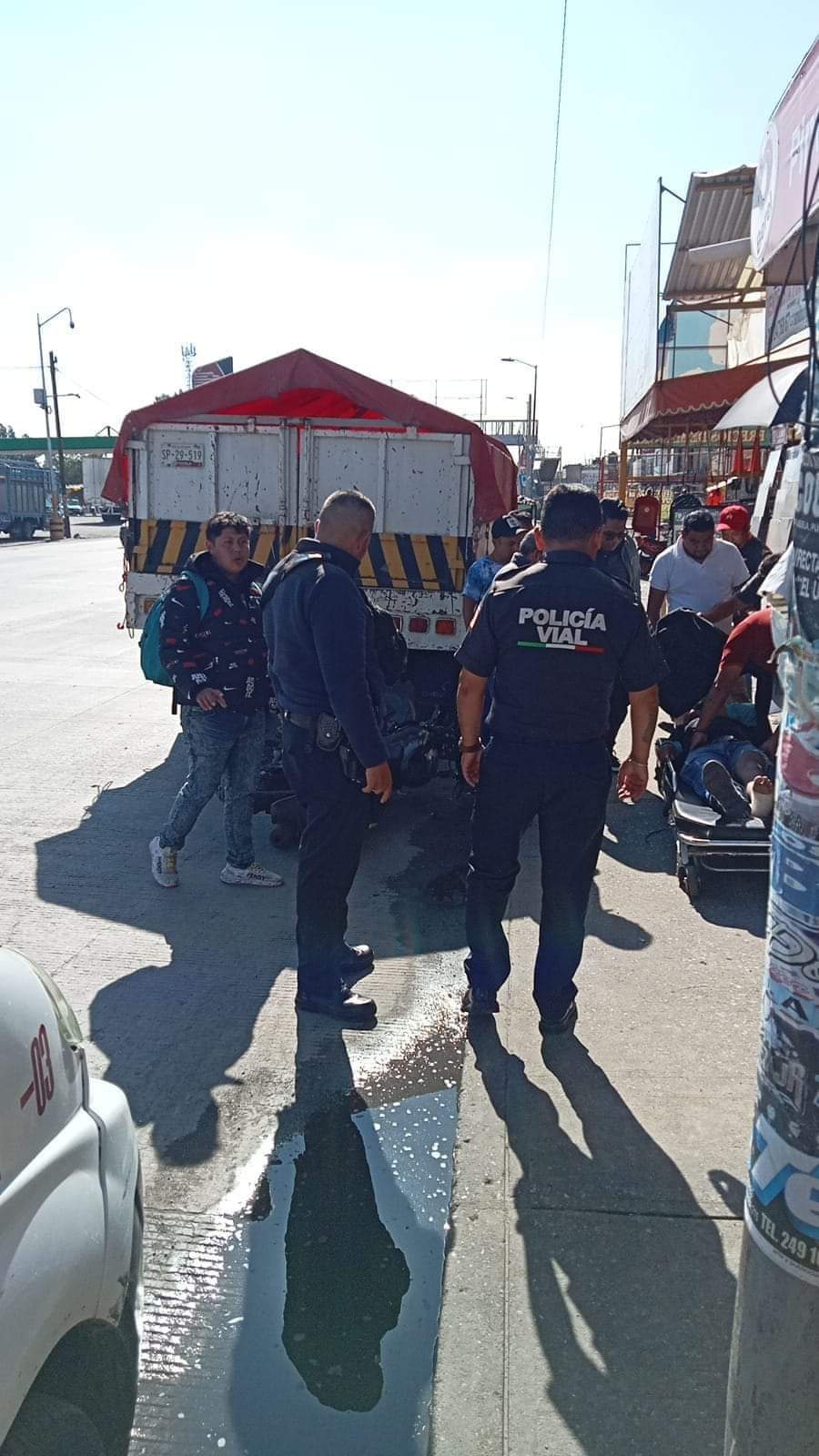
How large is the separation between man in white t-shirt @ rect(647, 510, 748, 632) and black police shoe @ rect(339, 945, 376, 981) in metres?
4.00

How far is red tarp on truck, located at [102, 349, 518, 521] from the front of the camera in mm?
7668

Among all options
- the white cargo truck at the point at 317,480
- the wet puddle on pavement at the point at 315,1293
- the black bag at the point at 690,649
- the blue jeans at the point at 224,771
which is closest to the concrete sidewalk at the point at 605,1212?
the wet puddle on pavement at the point at 315,1293

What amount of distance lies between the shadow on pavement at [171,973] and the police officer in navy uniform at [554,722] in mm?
1085

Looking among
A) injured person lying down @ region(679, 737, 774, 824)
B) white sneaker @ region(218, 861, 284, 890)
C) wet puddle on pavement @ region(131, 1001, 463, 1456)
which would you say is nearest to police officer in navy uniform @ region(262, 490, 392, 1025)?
wet puddle on pavement @ region(131, 1001, 463, 1456)

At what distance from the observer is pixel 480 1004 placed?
4.43 metres

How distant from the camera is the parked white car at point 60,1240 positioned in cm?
172

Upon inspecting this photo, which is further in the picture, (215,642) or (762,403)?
(762,403)

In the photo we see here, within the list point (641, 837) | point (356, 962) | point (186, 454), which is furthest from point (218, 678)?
point (186, 454)

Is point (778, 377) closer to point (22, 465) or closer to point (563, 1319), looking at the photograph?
point (563, 1319)

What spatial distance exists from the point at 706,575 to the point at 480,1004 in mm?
4523

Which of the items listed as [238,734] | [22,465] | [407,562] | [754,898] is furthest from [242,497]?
[22,465]

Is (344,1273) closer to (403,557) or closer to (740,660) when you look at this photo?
(740,660)

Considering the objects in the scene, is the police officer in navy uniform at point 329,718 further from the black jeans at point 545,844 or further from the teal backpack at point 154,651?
the teal backpack at point 154,651

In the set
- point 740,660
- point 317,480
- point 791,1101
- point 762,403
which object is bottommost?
point 791,1101
